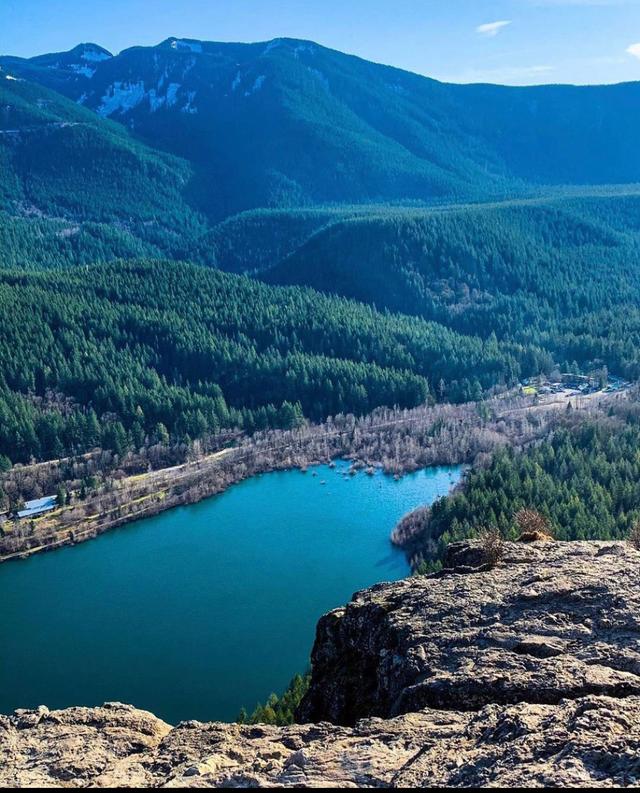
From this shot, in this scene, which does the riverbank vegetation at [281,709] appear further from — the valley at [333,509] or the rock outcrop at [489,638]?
the rock outcrop at [489,638]

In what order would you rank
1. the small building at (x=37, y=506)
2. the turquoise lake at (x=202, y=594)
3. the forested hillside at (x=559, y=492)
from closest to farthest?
the turquoise lake at (x=202, y=594) < the forested hillside at (x=559, y=492) < the small building at (x=37, y=506)

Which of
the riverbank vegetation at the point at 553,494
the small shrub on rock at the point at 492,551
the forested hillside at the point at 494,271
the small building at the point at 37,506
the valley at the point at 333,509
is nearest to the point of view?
the valley at the point at 333,509

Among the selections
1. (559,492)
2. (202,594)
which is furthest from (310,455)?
(559,492)

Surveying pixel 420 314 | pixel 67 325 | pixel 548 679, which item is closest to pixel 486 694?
pixel 548 679

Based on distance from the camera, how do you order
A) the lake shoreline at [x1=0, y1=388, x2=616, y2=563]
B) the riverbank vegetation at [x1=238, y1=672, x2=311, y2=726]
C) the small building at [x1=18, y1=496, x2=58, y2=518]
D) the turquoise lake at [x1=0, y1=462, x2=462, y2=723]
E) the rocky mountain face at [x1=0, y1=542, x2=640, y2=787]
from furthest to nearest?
the small building at [x1=18, y1=496, x2=58, y2=518], the lake shoreline at [x1=0, y1=388, x2=616, y2=563], the turquoise lake at [x1=0, y1=462, x2=462, y2=723], the riverbank vegetation at [x1=238, y1=672, x2=311, y2=726], the rocky mountain face at [x1=0, y1=542, x2=640, y2=787]

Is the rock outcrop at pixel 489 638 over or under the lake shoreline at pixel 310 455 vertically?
over

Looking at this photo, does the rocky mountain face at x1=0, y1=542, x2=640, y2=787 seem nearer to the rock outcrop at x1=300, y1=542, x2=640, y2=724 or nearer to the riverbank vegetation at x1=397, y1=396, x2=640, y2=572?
the rock outcrop at x1=300, y1=542, x2=640, y2=724

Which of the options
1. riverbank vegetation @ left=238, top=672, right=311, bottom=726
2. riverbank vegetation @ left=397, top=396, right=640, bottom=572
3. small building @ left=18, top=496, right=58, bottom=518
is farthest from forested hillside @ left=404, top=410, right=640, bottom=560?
small building @ left=18, top=496, right=58, bottom=518

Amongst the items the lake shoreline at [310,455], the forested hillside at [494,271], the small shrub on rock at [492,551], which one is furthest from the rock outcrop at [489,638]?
the forested hillside at [494,271]
